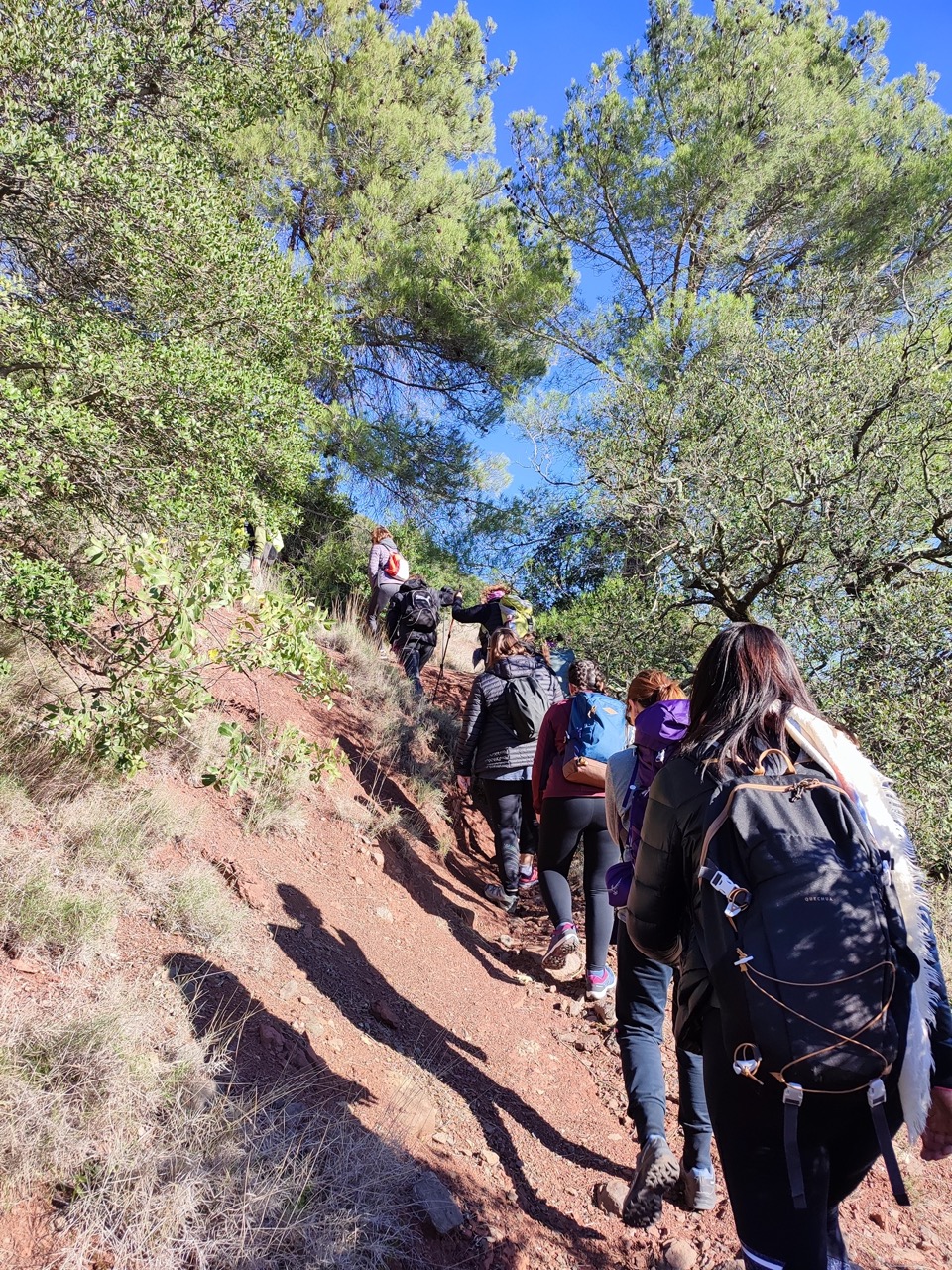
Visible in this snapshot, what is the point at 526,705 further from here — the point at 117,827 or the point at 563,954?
the point at 117,827

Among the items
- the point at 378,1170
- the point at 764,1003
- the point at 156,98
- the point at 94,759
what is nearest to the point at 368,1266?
the point at 378,1170

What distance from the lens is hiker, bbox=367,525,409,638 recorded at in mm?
9672

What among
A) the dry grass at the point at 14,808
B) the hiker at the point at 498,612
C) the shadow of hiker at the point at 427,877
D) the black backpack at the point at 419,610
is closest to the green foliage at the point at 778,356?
the hiker at the point at 498,612

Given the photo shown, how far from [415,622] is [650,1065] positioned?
6.55m

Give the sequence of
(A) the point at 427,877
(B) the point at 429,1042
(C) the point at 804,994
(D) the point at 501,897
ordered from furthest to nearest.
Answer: (D) the point at 501,897, (A) the point at 427,877, (B) the point at 429,1042, (C) the point at 804,994

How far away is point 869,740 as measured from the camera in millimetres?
5273

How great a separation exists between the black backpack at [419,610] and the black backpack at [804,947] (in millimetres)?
7369

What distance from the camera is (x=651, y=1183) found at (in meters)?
2.74

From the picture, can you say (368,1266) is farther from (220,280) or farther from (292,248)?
(292,248)

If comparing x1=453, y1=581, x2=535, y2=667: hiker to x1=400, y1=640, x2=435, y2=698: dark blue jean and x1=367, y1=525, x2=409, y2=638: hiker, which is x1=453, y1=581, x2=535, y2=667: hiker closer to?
x1=400, y1=640, x2=435, y2=698: dark blue jean

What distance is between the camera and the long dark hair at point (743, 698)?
6.84ft

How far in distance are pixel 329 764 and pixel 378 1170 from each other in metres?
1.71

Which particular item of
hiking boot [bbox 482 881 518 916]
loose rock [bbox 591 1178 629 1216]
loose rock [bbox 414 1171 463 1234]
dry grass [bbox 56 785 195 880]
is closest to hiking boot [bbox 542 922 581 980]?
hiking boot [bbox 482 881 518 916]

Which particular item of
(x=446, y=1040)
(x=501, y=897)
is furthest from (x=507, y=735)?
(x=446, y=1040)
